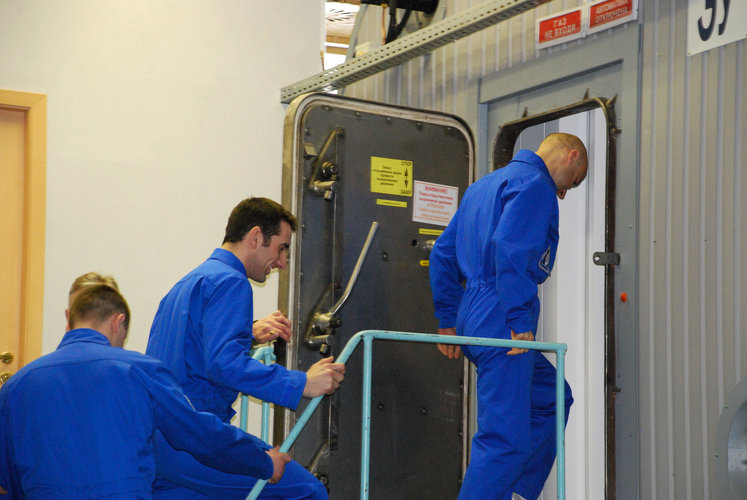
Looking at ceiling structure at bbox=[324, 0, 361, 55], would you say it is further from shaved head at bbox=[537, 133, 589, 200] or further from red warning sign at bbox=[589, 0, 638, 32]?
shaved head at bbox=[537, 133, 589, 200]

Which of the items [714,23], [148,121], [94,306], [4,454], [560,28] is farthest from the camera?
[148,121]

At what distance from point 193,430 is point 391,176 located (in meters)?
2.32

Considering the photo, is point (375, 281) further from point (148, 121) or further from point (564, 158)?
point (148, 121)

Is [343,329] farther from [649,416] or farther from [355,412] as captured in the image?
[649,416]

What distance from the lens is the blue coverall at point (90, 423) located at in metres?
2.61

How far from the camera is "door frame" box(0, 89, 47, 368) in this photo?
17.9ft

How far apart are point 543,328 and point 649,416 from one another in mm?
1282

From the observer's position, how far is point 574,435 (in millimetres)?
4844

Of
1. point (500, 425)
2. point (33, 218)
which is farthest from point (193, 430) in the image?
point (33, 218)

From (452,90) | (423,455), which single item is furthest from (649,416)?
(452,90)

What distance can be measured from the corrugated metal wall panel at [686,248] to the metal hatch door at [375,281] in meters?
1.29

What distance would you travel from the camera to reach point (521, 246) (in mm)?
3680

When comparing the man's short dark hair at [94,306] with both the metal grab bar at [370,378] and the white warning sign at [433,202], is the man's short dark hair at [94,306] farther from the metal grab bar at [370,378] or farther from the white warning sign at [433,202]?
the white warning sign at [433,202]

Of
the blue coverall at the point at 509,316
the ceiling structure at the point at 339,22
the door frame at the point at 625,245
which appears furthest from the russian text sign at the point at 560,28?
the ceiling structure at the point at 339,22
